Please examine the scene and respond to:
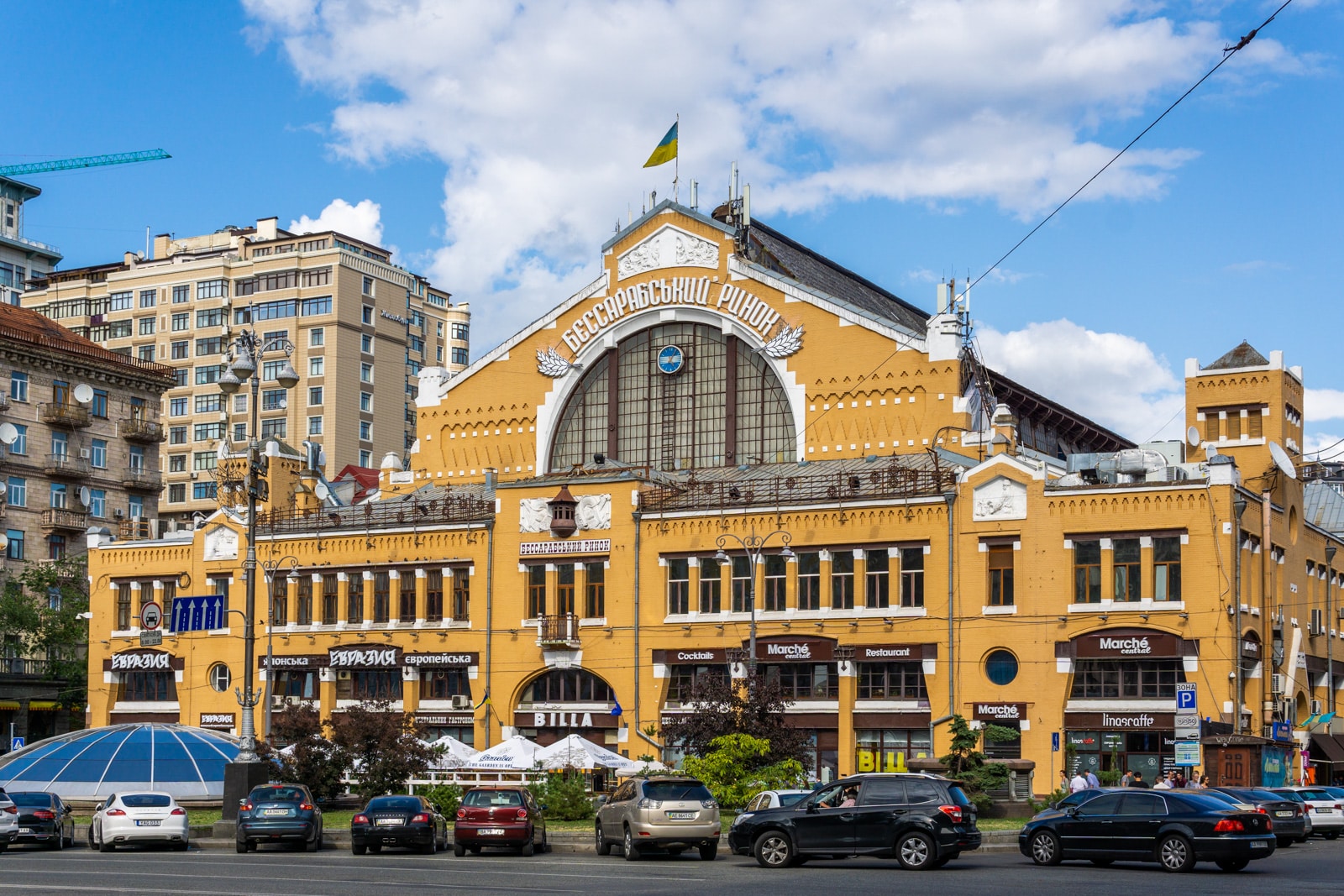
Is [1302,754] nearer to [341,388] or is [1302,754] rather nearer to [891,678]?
[891,678]

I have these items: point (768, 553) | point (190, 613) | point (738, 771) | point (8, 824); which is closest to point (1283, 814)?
point (738, 771)

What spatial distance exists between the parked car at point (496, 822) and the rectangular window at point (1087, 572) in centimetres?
2766

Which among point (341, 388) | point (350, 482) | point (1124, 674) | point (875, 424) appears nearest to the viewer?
point (1124, 674)

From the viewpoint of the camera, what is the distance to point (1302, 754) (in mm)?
64438

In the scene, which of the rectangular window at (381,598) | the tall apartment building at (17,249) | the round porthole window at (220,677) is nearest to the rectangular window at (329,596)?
the rectangular window at (381,598)

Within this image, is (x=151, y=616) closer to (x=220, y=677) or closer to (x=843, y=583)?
(x=220, y=677)

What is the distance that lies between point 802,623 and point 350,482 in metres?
35.2

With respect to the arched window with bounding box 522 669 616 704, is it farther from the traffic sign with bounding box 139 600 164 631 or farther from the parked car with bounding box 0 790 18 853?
the parked car with bounding box 0 790 18 853

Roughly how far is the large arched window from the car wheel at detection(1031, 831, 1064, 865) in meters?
37.9

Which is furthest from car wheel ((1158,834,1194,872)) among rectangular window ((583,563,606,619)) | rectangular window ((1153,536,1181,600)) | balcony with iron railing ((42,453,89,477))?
balcony with iron railing ((42,453,89,477))

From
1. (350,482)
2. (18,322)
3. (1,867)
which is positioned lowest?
(1,867)

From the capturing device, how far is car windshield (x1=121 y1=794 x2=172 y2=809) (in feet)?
140

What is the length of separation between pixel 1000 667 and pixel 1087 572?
4672 mm

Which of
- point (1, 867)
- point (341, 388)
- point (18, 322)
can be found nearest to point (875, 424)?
point (1, 867)
